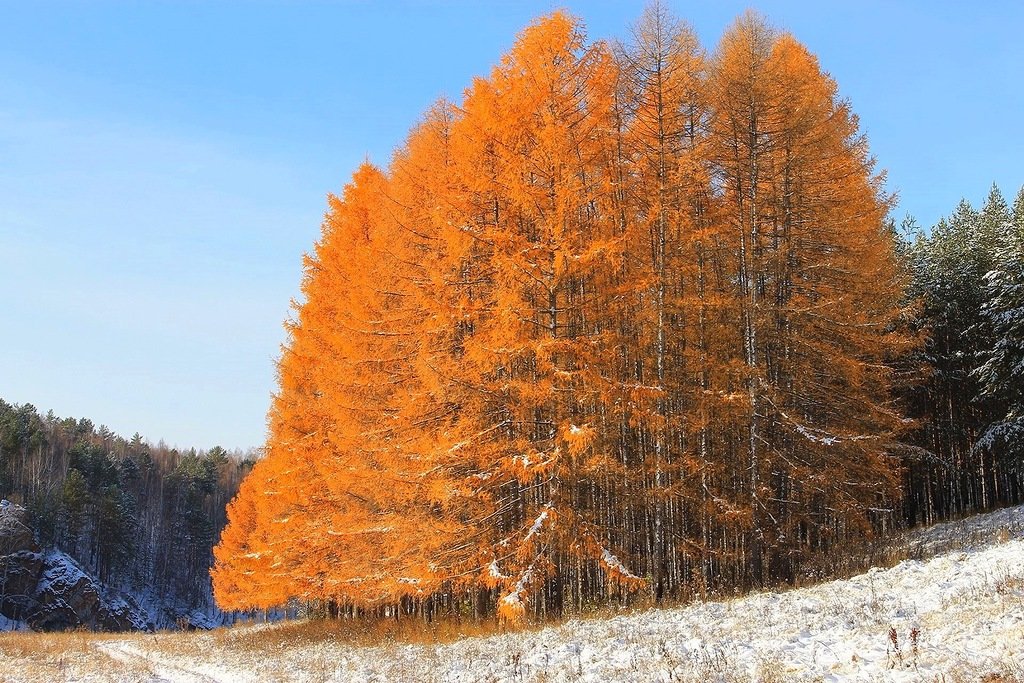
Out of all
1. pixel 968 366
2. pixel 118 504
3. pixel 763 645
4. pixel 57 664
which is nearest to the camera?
pixel 763 645

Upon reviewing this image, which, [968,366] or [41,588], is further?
[41,588]

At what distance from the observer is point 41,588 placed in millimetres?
61375

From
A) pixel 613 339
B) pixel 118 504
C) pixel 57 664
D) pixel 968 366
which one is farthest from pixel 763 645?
pixel 118 504

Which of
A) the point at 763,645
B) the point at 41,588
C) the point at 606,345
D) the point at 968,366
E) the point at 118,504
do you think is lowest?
the point at 41,588

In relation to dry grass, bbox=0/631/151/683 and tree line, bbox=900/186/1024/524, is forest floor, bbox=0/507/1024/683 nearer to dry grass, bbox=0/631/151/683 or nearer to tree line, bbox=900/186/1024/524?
dry grass, bbox=0/631/151/683

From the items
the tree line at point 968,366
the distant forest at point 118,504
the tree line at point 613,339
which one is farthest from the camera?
the distant forest at point 118,504

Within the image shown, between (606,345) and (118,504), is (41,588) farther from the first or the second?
(606,345)

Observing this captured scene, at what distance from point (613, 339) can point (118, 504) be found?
76921 mm

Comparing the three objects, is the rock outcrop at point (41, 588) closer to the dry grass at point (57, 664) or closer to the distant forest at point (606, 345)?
the dry grass at point (57, 664)

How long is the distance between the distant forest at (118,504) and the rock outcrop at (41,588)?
6.25 metres

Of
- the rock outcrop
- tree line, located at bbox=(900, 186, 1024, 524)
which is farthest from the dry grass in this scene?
the rock outcrop

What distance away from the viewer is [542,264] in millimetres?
14938

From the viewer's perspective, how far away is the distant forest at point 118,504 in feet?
240

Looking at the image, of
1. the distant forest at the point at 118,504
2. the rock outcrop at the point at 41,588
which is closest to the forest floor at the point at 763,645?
the rock outcrop at the point at 41,588
